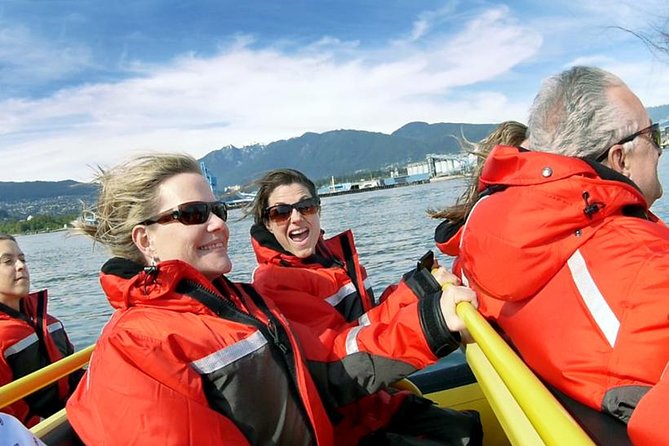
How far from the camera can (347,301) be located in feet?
10.1

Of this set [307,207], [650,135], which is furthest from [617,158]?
[307,207]

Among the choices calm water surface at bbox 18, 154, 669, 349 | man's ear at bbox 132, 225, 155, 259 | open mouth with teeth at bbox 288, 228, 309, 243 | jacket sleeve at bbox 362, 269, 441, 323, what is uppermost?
man's ear at bbox 132, 225, 155, 259

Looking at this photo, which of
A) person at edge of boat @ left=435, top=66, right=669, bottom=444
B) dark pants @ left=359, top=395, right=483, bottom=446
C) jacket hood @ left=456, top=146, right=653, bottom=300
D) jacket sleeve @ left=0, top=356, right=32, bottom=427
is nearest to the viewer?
person at edge of boat @ left=435, top=66, right=669, bottom=444

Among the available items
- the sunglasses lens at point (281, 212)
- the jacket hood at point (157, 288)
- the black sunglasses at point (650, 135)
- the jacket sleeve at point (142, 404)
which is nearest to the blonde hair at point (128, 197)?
the jacket hood at point (157, 288)

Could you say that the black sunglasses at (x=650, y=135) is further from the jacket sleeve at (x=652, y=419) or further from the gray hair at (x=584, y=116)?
the jacket sleeve at (x=652, y=419)

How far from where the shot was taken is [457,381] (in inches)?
146

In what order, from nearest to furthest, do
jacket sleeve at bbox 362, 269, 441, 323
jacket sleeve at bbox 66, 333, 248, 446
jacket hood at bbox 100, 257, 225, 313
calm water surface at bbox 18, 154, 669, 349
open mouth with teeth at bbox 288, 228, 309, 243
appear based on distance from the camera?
jacket sleeve at bbox 66, 333, 248, 446, jacket hood at bbox 100, 257, 225, 313, jacket sleeve at bbox 362, 269, 441, 323, open mouth with teeth at bbox 288, 228, 309, 243, calm water surface at bbox 18, 154, 669, 349

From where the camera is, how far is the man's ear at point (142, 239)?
2043mm

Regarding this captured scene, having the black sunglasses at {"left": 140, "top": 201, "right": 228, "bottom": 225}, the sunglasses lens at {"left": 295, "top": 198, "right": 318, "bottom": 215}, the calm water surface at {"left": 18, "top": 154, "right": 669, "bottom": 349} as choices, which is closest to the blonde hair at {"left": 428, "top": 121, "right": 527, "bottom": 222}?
the sunglasses lens at {"left": 295, "top": 198, "right": 318, "bottom": 215}

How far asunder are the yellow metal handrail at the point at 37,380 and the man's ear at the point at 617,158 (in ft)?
7.96

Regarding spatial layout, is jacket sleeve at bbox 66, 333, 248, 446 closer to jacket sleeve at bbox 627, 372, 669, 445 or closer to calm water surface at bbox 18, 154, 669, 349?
jacket sleeve at bbox 627, 372, 669, 445

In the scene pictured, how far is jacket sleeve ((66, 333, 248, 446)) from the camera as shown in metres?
1.51

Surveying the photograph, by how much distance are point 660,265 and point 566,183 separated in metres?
0.30

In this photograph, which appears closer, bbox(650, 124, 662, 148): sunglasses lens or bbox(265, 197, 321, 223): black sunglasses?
bbox(650, 124, 662, 148): sunglasses lens
